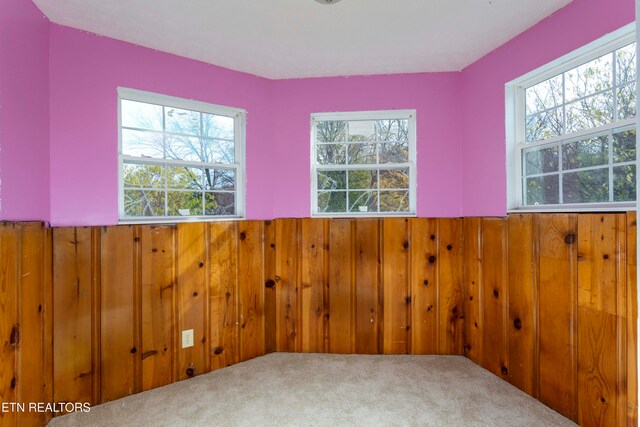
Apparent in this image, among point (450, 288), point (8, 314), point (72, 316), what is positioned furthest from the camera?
point (450, 288)

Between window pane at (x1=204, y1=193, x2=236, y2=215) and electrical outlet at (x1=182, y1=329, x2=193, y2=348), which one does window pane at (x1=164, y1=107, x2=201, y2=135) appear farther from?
electrical outlet at (x1=182, y1=329, x2=193, y2=348)

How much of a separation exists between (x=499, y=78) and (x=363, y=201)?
4.54ft

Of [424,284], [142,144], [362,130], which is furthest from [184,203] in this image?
[424,284]

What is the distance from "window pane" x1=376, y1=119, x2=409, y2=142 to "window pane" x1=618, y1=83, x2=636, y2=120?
1.37 meters

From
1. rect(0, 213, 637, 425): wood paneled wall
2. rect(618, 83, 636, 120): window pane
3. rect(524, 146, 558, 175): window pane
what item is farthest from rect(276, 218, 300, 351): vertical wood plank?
rect(618, 83, 636, 120): window pane

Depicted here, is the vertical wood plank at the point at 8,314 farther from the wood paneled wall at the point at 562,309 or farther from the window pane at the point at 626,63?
the window pane at the point at 626,63

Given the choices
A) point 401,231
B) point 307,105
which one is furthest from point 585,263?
point 307,105

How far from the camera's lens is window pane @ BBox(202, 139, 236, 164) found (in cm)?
252

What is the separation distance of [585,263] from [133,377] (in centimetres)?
291

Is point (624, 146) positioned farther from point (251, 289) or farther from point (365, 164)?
point (251, 289)

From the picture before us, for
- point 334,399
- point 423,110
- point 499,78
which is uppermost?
point 499,78

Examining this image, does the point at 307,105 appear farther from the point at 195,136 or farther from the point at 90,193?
the point at 90,193

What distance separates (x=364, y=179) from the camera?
9.03 feet

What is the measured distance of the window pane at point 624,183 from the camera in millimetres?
1614
